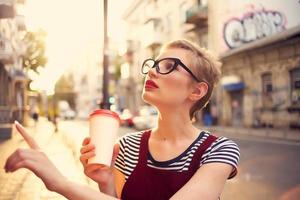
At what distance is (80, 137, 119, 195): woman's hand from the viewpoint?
1.44m

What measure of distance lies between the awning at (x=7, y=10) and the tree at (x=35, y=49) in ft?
28.9

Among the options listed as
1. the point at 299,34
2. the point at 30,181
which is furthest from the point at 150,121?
the point at 30,181

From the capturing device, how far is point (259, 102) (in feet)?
75.8

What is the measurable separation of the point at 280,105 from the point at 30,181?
1727 centimetres

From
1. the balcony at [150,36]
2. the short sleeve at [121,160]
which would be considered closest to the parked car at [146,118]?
the balcony at [150,36]

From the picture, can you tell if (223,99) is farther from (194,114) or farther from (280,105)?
(194,114)

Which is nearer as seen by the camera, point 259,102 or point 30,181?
point 30,181

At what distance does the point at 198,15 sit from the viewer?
2689 centimetres

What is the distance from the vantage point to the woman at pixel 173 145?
1.63 meters

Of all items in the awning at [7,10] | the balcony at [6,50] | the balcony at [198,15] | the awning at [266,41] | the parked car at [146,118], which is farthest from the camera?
the balcony at [198,15]

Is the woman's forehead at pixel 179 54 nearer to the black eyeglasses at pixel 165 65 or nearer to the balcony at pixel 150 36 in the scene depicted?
the black eyeglasses at pixel 165 65

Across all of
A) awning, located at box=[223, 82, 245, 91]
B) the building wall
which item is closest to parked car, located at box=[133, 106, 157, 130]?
the building wall

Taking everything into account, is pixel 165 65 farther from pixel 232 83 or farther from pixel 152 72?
pixel 232 83

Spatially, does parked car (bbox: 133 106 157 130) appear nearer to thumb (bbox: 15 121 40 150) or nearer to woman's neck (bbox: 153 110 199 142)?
woman's neck (bbox: 153 110 199 142)
